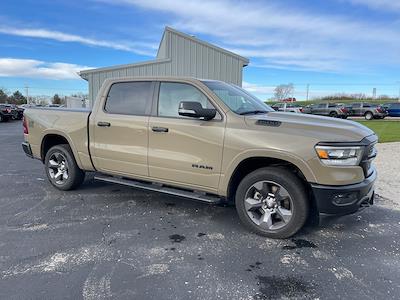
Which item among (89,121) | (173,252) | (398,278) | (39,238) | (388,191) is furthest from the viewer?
(388,191)

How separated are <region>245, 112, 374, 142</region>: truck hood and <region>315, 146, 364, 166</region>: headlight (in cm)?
9

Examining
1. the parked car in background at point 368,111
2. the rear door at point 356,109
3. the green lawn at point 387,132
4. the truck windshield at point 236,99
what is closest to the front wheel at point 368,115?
the parked car in background at point 368,111

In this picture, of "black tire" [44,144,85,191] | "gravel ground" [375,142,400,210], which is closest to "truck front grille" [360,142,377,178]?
"gravel ground" [375,142,400,210]

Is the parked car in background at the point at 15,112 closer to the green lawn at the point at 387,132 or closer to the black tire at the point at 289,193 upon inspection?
the green lawn at the point at 387,132

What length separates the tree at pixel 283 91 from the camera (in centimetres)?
9319

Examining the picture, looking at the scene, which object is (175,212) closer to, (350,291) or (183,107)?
(183,107)

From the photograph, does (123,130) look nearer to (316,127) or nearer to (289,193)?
(289,193)

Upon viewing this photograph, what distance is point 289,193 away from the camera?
389 centimetres

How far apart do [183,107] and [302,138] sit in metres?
1.42

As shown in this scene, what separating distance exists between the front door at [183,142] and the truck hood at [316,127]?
1.76 feet

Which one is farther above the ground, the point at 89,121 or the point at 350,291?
the point at 89,121

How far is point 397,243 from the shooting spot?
13.2 feet

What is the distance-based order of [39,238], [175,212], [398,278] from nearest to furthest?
[398,278] → [39,238] → [175,212]

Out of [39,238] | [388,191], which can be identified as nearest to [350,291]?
[39,238]
